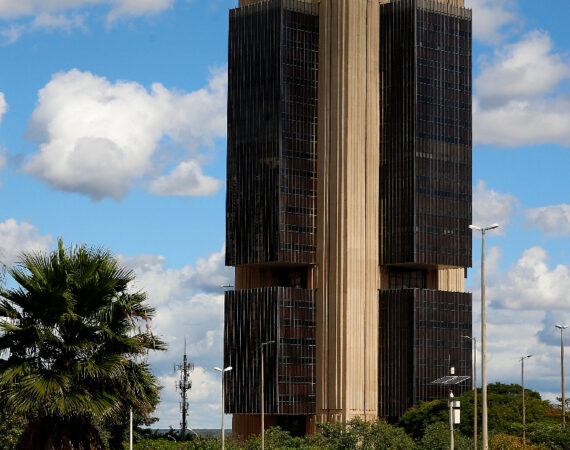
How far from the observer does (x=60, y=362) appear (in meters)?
34.8

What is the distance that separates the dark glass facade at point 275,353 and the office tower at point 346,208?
19 centimetres

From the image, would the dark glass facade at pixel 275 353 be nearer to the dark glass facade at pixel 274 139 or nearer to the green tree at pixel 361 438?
the dark glass facade at pixel 274 139

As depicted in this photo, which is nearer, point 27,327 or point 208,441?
point 27,327

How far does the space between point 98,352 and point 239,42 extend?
124 metres

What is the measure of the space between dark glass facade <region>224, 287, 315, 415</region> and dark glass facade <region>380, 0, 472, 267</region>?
1444 cm

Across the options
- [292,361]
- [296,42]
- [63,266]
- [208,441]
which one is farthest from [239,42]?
[63,266]

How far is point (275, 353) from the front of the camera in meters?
144

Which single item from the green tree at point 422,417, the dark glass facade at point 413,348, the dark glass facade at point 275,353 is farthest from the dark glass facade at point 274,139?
the green tree at point 422,417

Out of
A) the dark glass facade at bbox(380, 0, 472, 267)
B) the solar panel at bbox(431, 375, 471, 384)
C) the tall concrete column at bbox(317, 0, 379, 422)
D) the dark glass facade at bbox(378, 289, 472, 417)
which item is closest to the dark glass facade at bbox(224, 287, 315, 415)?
the tall concrete column at bbox(317, 0, 379, 422)

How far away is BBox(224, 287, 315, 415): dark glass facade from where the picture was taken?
144m

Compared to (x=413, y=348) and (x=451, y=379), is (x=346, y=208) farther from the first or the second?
(x=451, y=379)

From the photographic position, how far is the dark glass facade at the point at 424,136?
14812 centimetres

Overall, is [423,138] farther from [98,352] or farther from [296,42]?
[98,352]

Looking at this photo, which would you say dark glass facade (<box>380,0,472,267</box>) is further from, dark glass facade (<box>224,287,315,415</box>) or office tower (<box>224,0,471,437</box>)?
dark glass facade (<box>224,287,315,415</box>)
